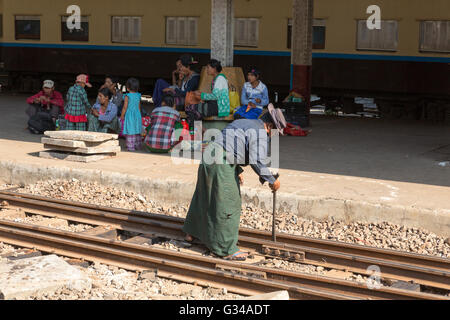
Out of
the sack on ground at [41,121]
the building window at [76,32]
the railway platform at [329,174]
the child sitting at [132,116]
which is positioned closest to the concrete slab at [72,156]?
the railway platform at [329,174]

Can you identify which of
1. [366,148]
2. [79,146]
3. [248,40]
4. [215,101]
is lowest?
[366,148]

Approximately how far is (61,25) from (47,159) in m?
11.2

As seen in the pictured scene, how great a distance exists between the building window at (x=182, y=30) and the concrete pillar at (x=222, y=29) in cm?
532

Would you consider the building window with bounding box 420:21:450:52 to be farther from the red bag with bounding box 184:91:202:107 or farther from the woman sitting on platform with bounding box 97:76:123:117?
the woman sitting on platform with bounding box 97:76:123:117

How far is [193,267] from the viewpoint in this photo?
6.85 metres

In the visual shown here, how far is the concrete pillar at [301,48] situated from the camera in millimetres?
15375

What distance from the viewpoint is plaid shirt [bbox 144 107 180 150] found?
11.7 metres

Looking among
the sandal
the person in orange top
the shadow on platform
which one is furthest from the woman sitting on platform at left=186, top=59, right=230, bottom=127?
the sandal

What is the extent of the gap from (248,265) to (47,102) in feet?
26.6

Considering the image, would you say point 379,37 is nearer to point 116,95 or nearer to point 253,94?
point 253,94

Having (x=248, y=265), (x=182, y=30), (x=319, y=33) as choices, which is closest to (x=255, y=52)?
(x=319, y=33)

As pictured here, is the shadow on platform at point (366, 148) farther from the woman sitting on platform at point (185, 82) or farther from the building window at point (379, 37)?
the building window at point (379, 37)

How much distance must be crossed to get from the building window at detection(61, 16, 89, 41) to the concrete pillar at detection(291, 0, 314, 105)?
792cm
